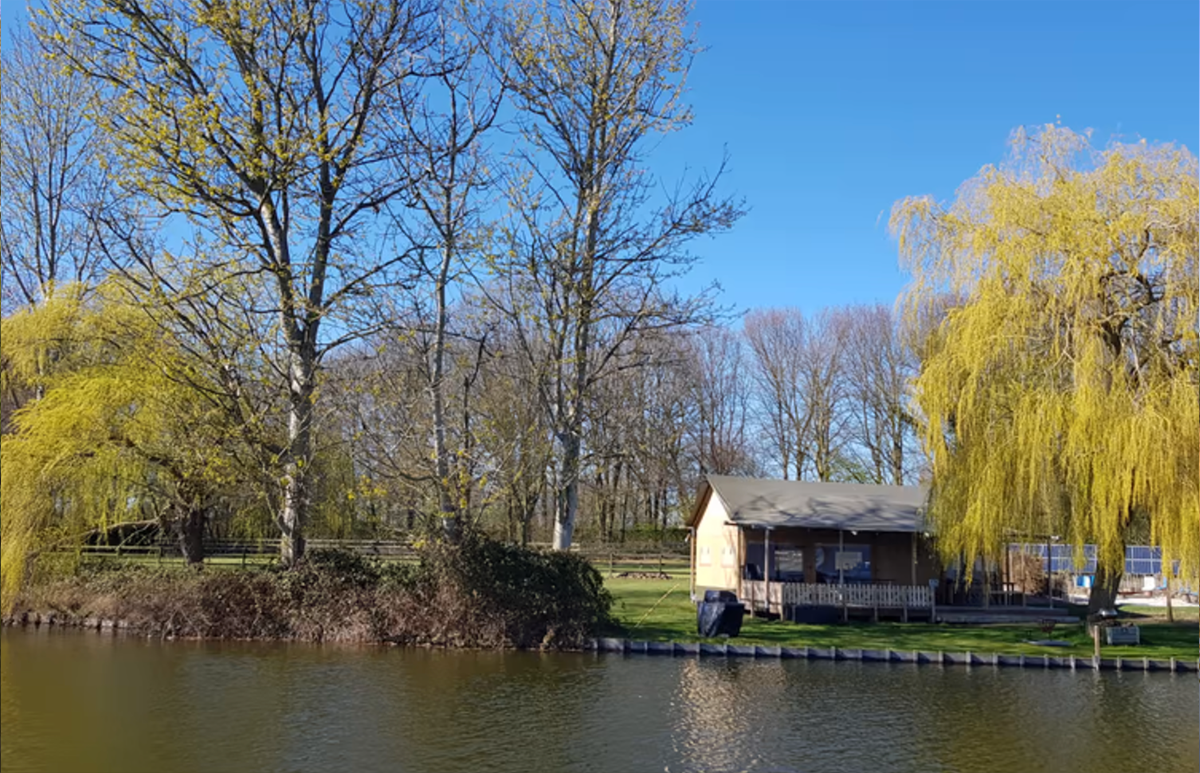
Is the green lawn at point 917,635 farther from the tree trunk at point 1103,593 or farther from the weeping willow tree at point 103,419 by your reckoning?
the weeping willow tree at point 103,419

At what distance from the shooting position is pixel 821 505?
22812 mm

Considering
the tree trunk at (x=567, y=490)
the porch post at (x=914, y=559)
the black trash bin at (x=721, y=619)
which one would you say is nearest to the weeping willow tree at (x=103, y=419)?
the tree trunk at (x=567, y=490)

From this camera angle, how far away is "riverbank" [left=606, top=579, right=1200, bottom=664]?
16500mm

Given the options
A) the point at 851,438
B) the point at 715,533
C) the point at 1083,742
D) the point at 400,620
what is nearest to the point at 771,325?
the point at 851,438

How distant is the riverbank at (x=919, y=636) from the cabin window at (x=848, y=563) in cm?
245

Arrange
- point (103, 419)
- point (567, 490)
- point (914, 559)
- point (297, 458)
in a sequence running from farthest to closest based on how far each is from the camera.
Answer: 1. point (914, 559)
2. point (567, 490)
3. point (103, 419)
4. point (297, 458)

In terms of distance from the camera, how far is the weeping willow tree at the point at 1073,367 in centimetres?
1506

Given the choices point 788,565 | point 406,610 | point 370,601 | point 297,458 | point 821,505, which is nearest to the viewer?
point 297,458

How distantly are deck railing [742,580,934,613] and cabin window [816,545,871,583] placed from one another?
1511mm

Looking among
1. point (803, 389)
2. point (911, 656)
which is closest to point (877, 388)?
point (803, 389)

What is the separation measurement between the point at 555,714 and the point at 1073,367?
439 inches

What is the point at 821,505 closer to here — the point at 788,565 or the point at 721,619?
the point at 788,565

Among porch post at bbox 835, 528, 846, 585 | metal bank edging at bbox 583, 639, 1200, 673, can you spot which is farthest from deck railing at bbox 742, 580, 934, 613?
metal bank edging at bbox 583, 639, 1200, 673

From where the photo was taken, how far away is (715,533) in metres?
23.9
